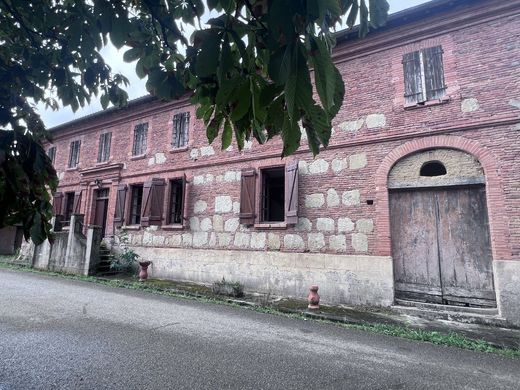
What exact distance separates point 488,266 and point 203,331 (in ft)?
19.7

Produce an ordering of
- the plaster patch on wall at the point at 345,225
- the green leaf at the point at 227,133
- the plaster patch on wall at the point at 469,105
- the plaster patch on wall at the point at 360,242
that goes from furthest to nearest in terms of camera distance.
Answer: the plaster patch on wall at the point at 345,225 < the plaster patch on wall at the point at 360,242 < the plaster patch on wall at the point at 469,105 < the green leaf at the point at 227,133

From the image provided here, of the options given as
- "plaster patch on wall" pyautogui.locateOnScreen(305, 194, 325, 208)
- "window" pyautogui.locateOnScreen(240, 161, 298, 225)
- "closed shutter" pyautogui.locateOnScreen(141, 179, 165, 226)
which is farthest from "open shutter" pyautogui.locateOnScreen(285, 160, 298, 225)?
"closed shutter" pyautogui.locateOnScreen(141, 179, 165, 226)

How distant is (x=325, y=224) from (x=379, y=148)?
236 centimetres

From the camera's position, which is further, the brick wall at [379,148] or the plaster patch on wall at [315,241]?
the plaster patch on wall at [315,241]

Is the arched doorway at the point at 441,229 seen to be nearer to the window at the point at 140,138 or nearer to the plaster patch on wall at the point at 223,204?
the plaster patch on wall at the point at 223,204

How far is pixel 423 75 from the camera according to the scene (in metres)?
7.70

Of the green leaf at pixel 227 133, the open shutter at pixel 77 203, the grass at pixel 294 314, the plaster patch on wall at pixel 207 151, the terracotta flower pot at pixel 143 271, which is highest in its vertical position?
the plaster patch on wall at pixel 207 151

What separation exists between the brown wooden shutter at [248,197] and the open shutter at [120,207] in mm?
5592

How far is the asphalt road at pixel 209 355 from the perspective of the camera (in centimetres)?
336

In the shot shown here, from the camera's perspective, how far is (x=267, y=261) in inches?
350

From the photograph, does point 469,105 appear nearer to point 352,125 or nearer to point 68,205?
point 352,125

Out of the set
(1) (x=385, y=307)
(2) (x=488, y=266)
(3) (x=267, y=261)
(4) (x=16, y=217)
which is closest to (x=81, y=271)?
(3) (x=267, y=261)

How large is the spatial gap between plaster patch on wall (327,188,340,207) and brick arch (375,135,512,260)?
40.1 inches

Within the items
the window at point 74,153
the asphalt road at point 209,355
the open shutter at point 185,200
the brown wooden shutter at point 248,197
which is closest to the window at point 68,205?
the window at point 74,153
